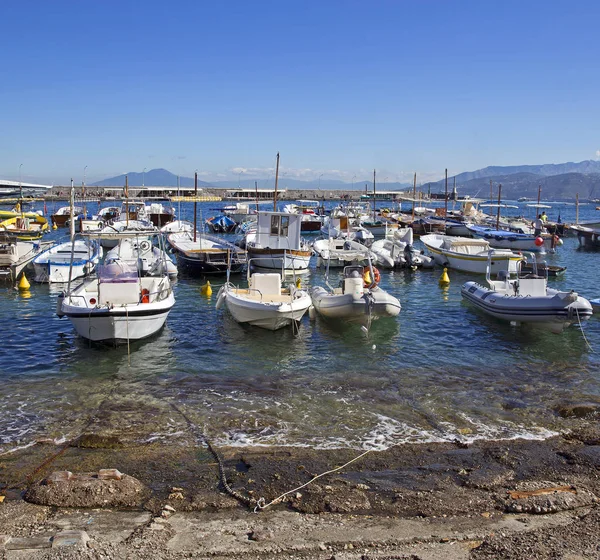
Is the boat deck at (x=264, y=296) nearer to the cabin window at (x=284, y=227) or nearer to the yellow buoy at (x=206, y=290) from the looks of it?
the yellow buoy at (x=206, y=290)

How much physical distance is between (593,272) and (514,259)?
833 centimetres

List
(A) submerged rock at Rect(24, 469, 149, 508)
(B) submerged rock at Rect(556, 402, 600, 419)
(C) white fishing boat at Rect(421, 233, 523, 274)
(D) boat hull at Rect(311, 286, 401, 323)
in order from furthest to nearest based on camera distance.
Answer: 1. (C) white fishing boat at Rect(421, 233, 523, 274)
2. (D) boat hull at Rect(311, 286, 401, 323)
3. (B) submerged rock at Rect(556, 402, 600, 419)
4. (A) submerged rock at Rect(24, 469, 149, 508)

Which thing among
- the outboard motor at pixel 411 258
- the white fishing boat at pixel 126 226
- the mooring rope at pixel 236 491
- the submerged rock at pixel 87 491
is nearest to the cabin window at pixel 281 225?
the white fishing boat at pixel 126 226

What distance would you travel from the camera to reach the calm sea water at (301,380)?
11.8 metres

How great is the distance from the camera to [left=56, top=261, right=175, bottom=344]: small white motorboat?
1672cm

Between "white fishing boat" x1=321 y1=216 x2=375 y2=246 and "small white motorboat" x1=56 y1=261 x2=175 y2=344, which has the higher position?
"white fishing boat" x1=321 y1=216 x2=375 y2=246

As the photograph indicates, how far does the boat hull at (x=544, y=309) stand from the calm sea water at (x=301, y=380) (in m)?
0.53

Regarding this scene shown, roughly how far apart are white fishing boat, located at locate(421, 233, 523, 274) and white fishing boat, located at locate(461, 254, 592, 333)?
10271mm

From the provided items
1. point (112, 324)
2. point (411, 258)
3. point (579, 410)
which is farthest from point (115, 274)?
point (411, 258)

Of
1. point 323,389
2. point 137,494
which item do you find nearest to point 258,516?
point 137,494

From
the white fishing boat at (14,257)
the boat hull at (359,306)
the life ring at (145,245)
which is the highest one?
the life ring at (145,245)

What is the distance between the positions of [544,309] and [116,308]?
1321 centimetres

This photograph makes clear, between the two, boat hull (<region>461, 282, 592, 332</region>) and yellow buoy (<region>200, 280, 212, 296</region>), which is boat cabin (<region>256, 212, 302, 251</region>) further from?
boat hull (<region>461, 282, 592, 332</region>)

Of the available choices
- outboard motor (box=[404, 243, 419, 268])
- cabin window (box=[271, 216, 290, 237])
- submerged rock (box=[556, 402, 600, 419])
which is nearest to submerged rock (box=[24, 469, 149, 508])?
submerged rock (box=[556, 402, 600, 419])
